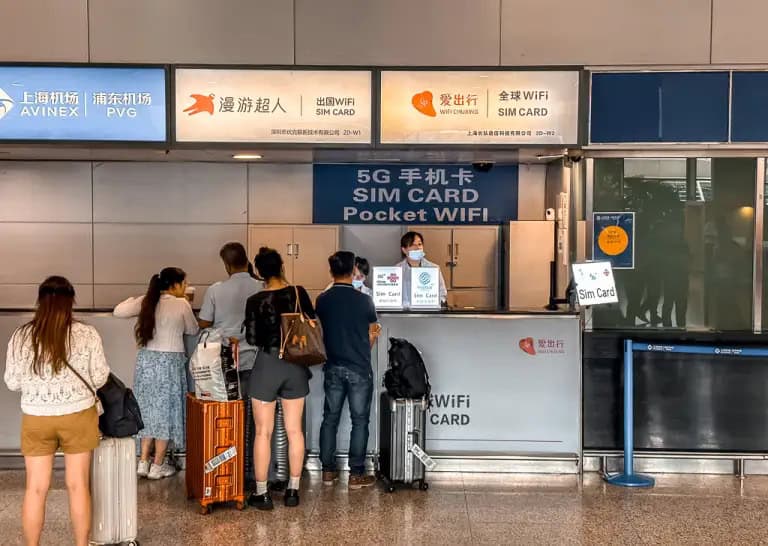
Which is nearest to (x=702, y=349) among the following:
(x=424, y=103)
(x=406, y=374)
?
(x=406, y=374)

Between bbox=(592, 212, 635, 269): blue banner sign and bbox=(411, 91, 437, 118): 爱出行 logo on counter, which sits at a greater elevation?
bbox=(411, 91, 437, 118): 爱出行 logo on counter

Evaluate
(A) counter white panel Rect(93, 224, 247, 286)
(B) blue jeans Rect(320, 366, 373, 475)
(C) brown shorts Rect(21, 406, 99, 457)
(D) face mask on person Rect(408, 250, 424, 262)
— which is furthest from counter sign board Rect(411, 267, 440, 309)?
(A) counter white panel Rect(93, 224, 247, 286)

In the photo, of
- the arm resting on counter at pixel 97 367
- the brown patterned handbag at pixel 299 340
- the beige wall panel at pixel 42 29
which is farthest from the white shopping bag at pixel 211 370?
the beige wall panel at pixel 42 29

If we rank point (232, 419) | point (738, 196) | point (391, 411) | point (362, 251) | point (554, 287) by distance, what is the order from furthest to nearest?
point (362, 251) → point (554, 287) → point (738, 196) → point (391, 411) → point (232, 419)

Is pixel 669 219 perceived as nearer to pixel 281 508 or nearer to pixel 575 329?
pixel 575 329

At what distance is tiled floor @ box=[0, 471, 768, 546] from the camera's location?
5.03 metres

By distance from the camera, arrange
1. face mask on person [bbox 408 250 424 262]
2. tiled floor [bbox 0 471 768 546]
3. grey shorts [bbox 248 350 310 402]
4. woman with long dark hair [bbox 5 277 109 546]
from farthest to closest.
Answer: face mask on person [bbox 408 250 424 262], grey shorts [bbox 248 350 310 402], tiled floor [bbox 0 471 768 546], woman with long dark hair [bbox 5 277 109 546]

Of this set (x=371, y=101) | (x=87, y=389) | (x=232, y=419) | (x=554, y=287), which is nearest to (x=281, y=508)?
(x=232, y=419)

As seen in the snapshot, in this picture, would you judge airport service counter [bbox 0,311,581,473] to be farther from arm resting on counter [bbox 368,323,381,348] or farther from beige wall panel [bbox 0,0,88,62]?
beige wall panel [bbox 0,0,88,62]

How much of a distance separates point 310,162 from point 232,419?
4.15 meters

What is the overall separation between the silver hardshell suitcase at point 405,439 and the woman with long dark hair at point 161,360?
1532 mm

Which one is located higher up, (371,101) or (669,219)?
(371,101)

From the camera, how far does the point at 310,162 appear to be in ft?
29.7

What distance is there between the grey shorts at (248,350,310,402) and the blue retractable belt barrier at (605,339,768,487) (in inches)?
95.9
